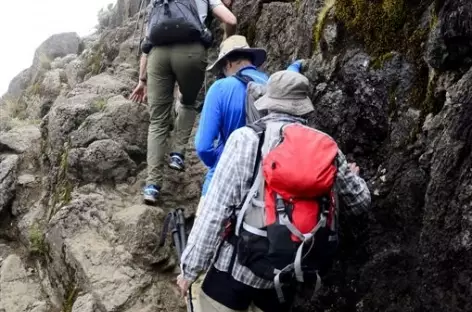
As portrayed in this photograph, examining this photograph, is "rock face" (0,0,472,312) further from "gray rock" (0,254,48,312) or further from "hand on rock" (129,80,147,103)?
"hand on rock" (129,80,147,103)

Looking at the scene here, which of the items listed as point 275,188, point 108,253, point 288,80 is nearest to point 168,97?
point 108,253

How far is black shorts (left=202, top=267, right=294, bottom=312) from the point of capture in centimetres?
450

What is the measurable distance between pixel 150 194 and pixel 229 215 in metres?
3.76

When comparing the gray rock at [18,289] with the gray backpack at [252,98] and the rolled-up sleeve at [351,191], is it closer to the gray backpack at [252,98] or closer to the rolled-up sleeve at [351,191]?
the gray backpack at [252,98]

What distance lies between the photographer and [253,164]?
4.42 m

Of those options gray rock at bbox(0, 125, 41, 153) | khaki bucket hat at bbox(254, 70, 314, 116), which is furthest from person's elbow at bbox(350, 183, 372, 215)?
gray rock at bbox(0, 125, 41, 153)

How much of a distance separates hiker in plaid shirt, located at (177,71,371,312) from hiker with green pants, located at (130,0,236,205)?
3227mm

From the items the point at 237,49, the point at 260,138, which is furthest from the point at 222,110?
the point at 260,138

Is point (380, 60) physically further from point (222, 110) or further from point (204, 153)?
point (204, 153)

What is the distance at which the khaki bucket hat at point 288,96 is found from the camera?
4.61 m

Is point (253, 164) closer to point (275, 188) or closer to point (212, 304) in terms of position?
point (275, 188)

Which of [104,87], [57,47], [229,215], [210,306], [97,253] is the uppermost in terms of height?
[229,215]

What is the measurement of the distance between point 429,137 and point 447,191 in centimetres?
68

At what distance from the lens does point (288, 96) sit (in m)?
4.63
